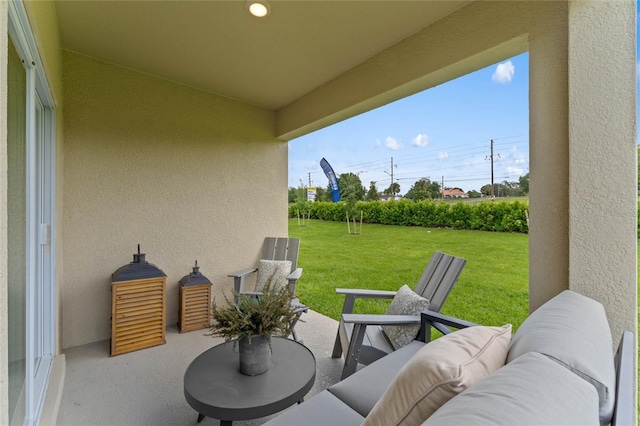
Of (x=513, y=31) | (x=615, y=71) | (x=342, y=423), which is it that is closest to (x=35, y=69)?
(x=342, y=423)

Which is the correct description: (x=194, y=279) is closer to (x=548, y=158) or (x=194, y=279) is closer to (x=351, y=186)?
(x=548, y=158)

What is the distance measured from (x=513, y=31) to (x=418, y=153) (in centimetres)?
527

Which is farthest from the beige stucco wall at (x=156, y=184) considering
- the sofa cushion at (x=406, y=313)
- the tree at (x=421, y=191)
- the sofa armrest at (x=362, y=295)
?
the tree at (x=421, y=191)

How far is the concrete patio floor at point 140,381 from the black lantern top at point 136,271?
69 centimetres

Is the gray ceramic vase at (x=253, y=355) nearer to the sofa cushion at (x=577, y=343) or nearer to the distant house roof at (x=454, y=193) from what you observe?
the sofa cushion at (x=577, y=343)

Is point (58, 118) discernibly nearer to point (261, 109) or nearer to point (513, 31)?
point (261, 109)

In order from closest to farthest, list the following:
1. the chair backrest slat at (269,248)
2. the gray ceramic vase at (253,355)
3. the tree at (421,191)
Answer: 1. the gray ceramic vase at (253,355)
2. the chair backrest slat at (269,248)
3. the tree at (421,191)

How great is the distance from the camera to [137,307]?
2.82 metres

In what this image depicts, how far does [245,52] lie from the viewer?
2678 millimetres

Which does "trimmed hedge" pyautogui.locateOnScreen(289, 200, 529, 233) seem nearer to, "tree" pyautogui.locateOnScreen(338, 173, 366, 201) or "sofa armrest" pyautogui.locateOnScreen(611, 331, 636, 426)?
"tree" pyautogui.locateOnScreen(338, 173, 366, 201)

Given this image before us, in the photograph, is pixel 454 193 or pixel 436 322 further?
pixel 454 193

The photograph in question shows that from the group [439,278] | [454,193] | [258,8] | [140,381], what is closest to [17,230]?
[140,381]

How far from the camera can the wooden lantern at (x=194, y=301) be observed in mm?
3242

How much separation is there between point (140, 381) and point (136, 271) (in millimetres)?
983
